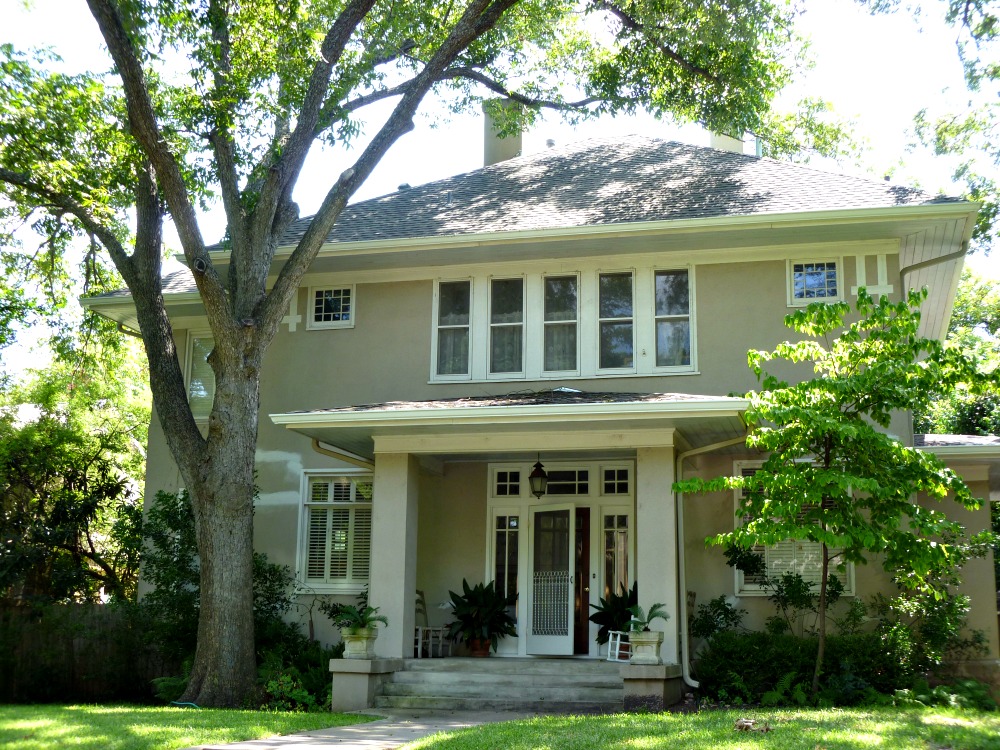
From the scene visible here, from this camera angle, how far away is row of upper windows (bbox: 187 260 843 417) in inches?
538

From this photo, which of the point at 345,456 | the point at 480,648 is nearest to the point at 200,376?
the point at 345,456

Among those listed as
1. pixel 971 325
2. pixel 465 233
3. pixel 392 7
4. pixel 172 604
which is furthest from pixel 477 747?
pixel 971 325

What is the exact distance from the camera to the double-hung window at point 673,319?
44.8 ft

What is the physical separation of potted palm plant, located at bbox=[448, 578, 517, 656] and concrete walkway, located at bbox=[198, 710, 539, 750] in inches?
77.8

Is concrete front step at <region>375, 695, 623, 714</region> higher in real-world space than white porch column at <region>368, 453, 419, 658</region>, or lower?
lower

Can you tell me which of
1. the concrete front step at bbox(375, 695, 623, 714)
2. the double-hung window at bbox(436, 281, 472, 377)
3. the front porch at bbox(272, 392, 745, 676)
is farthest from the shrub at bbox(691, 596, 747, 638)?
the double-hung window at bbox(436, 281, 472, 377)

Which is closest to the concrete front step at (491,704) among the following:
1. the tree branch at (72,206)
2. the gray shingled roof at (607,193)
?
the gray shingled roof at (607,193)

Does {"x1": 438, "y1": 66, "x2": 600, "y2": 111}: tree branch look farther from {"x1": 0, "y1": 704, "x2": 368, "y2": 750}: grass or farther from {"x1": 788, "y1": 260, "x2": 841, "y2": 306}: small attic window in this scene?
{"x1": 0, "y1": 704, "x2": 368, "y2": 750}: grass

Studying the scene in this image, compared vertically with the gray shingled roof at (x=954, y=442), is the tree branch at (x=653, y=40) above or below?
above

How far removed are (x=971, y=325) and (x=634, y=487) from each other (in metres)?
19.5

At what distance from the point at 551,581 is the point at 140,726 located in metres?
6.25

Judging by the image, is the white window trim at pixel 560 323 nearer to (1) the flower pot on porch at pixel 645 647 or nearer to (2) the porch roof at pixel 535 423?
(2) the porch roof at pixel 535 423

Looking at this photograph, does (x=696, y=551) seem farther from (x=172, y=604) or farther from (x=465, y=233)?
(x=172, y=604)

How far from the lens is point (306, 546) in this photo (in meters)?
14.5
